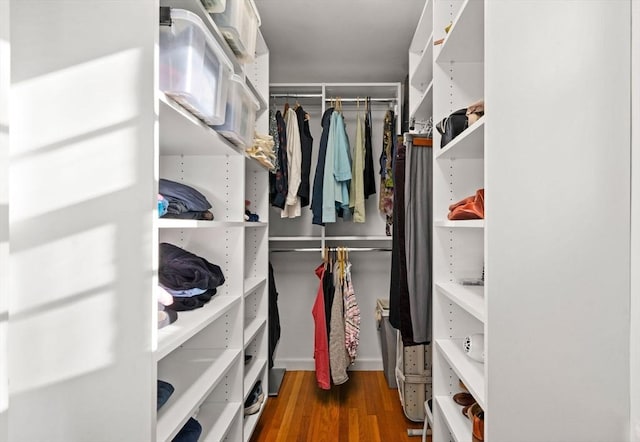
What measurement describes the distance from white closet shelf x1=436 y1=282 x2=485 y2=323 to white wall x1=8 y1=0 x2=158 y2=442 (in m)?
0.91

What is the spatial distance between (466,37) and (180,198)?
47.3 inches

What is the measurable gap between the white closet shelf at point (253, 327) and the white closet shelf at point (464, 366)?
0.95 meters

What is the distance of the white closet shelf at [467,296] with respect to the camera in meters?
1.14

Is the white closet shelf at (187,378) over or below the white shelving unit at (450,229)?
below

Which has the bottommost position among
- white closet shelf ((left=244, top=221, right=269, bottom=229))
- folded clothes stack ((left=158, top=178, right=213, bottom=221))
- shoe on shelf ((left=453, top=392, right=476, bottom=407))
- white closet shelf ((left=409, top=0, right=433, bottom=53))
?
shoe on shelf ((left=453, top=392, right=476, bottom=407))

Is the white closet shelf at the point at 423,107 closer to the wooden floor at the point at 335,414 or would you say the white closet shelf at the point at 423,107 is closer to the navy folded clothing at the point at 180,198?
the navy folded clothing at the point at 180,198

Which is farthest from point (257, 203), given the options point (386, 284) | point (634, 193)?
point (634, 193)

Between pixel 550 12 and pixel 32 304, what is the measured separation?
4.79 feet

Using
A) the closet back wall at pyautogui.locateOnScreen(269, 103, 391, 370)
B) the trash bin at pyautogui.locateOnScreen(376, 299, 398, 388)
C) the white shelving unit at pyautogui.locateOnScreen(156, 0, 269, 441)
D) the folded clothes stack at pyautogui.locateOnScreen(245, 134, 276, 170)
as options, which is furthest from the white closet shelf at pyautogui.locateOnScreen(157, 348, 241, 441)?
the closet back wall at pyautogui.locateOnScreen(269, 103, 391, 370)

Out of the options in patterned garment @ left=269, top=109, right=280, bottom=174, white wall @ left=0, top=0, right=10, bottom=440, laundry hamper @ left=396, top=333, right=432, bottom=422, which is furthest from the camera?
patterned garment @ left=269, top=109, right=280, bottom=174

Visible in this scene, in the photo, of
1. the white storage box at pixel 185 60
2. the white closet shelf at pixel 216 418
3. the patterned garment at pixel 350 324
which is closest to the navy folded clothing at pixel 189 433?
the white closet shelf at pixel 216 418

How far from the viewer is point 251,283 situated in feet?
7.07

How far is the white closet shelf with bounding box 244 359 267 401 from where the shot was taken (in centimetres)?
204

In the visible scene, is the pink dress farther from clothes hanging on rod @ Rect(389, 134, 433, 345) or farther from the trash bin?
clothes hanging on rod @ Rect(389, 134, 433, 345)
